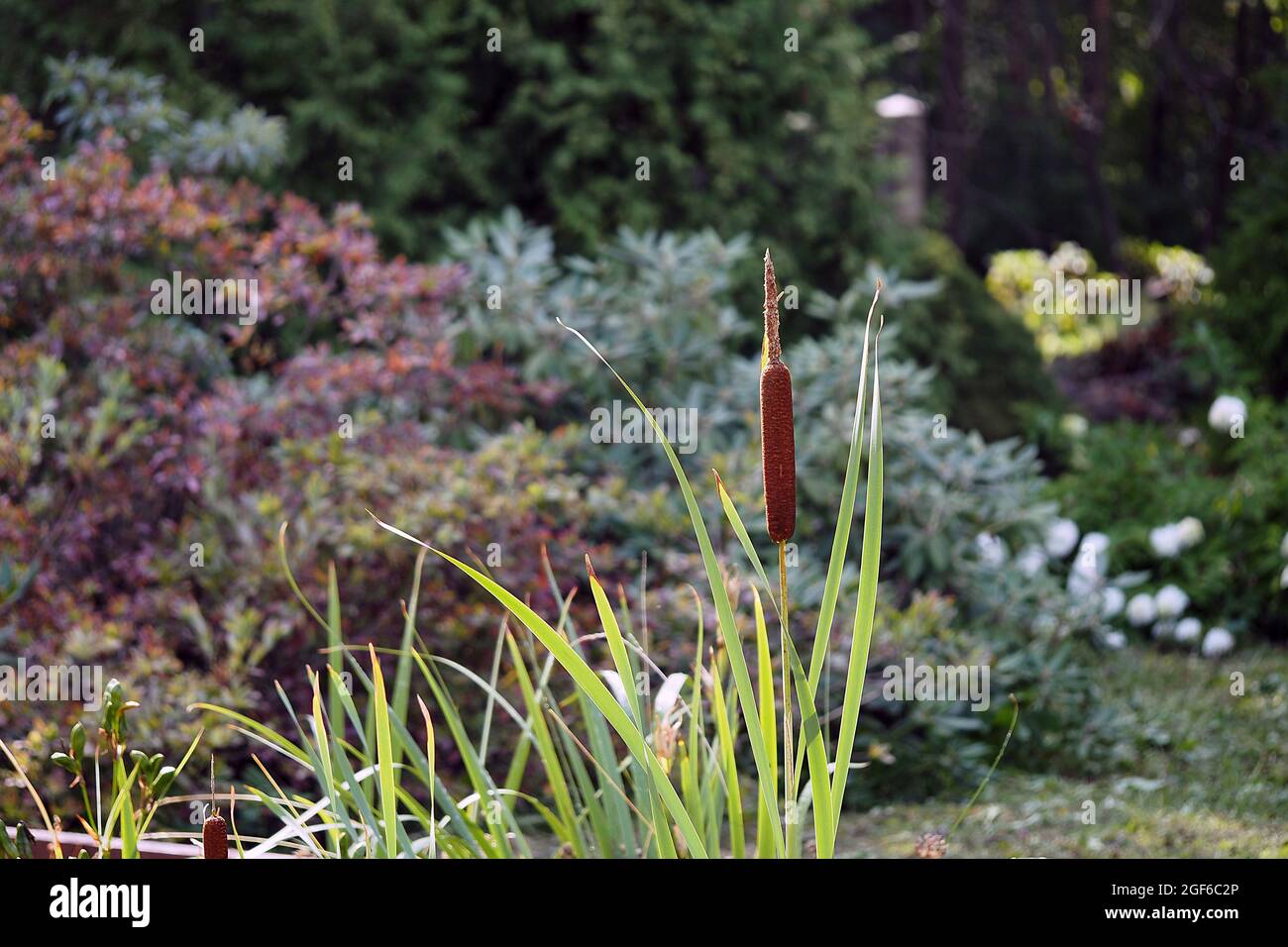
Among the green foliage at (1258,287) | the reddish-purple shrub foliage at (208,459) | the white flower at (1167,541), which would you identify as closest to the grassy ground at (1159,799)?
the white flower at (1167,541)

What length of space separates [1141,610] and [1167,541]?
1.26 ft

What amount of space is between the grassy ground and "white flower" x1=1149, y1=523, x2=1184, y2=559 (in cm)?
72

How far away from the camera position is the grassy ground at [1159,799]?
10.4ft

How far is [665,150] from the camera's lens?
6.51 metres

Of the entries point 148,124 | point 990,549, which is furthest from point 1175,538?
point 148,124

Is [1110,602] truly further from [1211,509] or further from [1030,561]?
[1211,509]

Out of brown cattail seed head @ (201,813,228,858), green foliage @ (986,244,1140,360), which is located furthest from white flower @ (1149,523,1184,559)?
green foliage @ (986,244,1140,360)

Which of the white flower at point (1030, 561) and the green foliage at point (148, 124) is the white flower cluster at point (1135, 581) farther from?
the green foliage at point (148, 124)

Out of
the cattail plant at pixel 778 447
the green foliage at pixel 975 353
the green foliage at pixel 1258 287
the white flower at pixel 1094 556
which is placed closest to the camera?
the cattail plant at pixel 778 447

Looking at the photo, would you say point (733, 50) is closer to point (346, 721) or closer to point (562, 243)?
point (562, 243)

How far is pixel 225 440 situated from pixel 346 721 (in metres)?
0.95

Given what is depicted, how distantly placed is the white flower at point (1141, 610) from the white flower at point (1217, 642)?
241 mm
